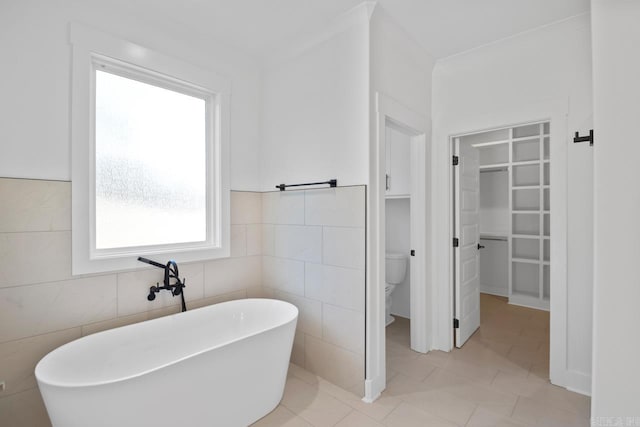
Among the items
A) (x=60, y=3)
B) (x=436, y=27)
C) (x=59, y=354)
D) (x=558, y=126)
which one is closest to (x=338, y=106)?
(x=436, y=27)

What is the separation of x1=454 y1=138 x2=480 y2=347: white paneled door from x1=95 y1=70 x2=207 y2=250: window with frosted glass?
2.29 meters

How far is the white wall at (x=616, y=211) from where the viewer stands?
3.85 feet

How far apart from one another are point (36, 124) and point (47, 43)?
1.54ft

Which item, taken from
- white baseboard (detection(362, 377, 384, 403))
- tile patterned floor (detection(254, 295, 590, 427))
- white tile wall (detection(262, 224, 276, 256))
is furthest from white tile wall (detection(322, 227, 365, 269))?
tile patterned floor (detection(254, 295, 590, 427))

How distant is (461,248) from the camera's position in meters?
2.83

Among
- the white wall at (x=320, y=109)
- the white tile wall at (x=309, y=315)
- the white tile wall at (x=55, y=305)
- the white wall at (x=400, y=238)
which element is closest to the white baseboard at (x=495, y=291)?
the white wall at (x=400, y=238)

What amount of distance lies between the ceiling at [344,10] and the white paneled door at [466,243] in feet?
2.96

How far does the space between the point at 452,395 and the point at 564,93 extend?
7.59 ft

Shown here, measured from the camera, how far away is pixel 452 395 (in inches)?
82.0

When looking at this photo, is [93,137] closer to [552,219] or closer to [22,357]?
[22,357]

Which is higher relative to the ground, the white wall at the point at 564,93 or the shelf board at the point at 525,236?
the white wall at the point at 564,93

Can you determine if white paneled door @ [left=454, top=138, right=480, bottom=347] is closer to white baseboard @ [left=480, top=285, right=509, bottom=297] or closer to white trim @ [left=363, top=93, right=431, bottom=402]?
white trim @ [left=363, top=93, right=431, bottom=402]

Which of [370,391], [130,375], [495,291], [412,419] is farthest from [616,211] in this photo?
[495,291]

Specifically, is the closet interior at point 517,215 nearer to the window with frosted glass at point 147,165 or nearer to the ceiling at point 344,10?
Result: the ceiling at point 344,10
